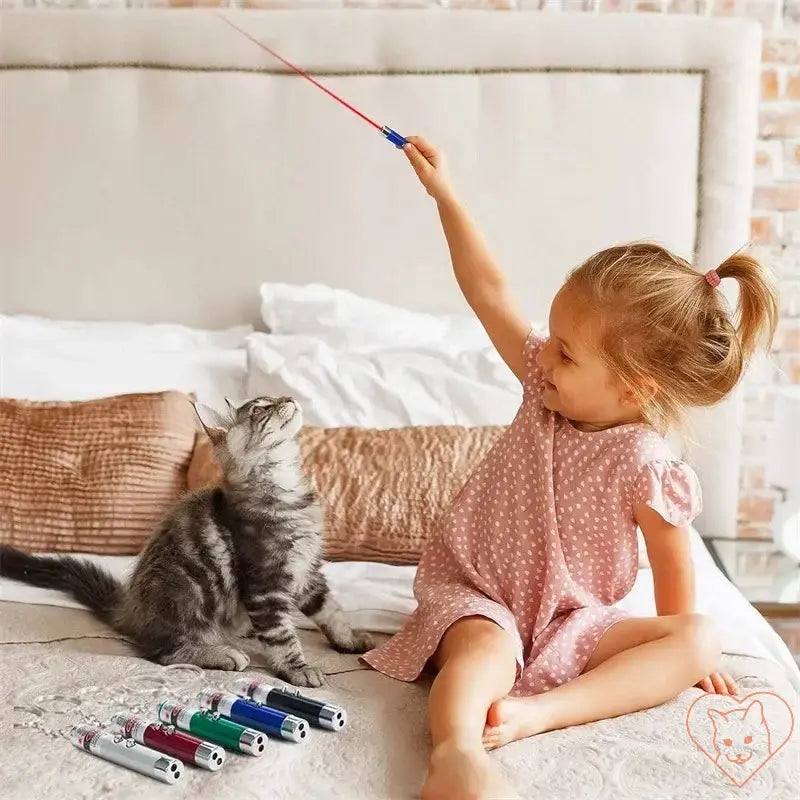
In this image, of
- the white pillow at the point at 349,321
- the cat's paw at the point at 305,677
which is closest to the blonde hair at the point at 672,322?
the cat's paw at the point at 305,677

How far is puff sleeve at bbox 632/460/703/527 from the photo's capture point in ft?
4.99

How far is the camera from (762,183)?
2594mm

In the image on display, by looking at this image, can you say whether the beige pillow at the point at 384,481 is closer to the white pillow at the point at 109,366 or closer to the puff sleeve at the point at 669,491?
the white pillow at the point at 109,366

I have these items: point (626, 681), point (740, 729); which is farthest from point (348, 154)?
point (740, 729)

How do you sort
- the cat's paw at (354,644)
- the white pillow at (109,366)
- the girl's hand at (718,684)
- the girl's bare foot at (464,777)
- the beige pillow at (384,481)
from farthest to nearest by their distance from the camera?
the white pillow at (109,366) → the beige pillow at (384,481) → the cat's paw at (354,644) → the girl's hand at (718,684) → the girl's bare foot at (464,777)

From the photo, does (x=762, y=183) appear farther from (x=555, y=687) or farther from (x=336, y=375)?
(x=555, y=687)

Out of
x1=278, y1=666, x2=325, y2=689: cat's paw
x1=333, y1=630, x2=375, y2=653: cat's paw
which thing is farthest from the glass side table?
x1=278, y1=666, x2=325, y2=689: cat's paw

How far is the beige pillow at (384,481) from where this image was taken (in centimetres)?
197

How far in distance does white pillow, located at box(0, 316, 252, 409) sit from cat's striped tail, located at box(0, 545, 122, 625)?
19.3 inches

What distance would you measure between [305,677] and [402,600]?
36 cm

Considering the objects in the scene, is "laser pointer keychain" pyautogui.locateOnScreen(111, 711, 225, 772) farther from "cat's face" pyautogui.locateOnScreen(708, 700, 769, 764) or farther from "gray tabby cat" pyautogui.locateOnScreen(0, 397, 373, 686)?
"cat's face" pyautogui.locateOnScreen(708, 700, 769, 764)

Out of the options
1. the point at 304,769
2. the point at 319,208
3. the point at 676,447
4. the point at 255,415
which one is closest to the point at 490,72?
the point at 319,208

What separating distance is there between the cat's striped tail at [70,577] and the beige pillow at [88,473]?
111mm

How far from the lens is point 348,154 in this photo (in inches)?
96.9
